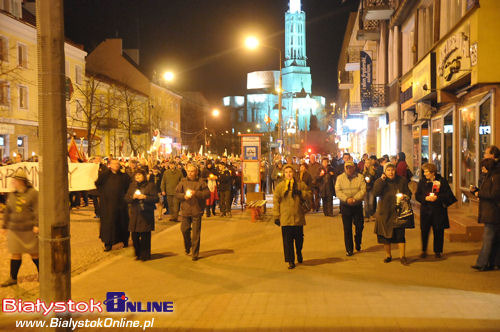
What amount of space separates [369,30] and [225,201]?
15.4 meters

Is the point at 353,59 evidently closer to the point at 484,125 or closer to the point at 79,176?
the point at 484,125

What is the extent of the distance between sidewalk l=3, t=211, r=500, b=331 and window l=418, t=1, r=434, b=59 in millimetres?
9741

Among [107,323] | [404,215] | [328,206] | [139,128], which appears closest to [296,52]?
[139,128]

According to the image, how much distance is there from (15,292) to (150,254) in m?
2.96

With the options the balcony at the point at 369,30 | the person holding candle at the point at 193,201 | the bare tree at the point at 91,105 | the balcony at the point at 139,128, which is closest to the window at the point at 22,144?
the bare tree at the point at 91,105

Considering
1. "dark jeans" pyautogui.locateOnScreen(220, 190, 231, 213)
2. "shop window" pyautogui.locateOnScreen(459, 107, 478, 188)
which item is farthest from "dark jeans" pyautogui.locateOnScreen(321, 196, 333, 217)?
"shop window" pyautogui.locateOnScreen(459, 107, 478, 188)

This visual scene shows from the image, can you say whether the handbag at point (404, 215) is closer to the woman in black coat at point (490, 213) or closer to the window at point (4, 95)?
the woman in black coat at point (490, 213)

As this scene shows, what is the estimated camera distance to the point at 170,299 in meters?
6.92

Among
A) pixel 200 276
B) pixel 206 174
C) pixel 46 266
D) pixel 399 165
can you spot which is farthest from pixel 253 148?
pixel 46 266

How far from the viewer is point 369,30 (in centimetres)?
2747

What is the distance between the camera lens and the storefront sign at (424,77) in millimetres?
15492

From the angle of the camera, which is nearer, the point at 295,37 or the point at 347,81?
the point at 347,81

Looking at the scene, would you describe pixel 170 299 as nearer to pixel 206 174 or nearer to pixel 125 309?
pixel 125 309

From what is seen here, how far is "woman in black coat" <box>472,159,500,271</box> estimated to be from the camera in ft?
25.9
